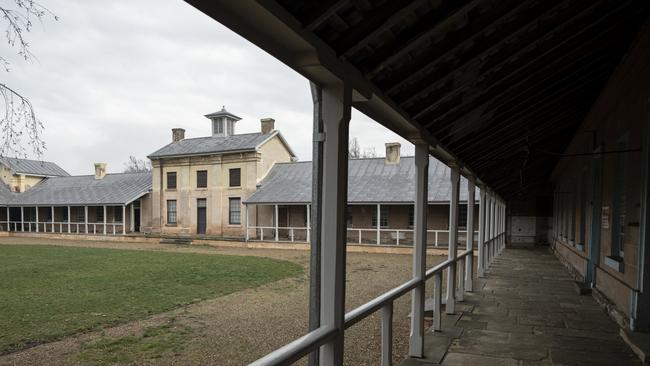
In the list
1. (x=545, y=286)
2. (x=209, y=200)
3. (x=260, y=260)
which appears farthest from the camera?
(x=209, y=200)

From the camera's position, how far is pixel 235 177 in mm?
27297

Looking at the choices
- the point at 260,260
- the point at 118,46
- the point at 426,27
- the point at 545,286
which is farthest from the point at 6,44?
the point at 260,260

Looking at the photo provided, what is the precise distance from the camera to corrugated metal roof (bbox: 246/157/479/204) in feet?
71.5

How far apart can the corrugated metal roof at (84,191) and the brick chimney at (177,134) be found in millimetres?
3309

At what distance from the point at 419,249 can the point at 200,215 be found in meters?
25.2

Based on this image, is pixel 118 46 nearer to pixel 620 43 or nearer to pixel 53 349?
pixel 53 349

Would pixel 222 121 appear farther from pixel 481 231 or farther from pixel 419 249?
pixel 419 249

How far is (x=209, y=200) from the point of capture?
27922 mm

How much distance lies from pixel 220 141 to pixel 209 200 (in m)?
3.94

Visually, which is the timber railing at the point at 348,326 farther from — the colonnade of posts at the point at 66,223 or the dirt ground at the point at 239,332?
the colonnade of posts at the point at 66,223

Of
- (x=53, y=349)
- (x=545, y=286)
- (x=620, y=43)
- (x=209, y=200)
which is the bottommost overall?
(x=53, y=349)

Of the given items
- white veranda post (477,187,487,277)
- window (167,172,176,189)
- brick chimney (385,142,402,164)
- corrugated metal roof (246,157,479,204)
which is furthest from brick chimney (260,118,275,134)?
white veranda post (477,187,487,277)

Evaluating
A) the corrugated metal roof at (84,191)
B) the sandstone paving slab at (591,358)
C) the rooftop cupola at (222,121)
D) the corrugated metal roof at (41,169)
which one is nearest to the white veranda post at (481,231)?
the sandstone paving slab at (591,358)

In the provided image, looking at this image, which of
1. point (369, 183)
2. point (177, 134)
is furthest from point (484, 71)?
point (177, 134)
